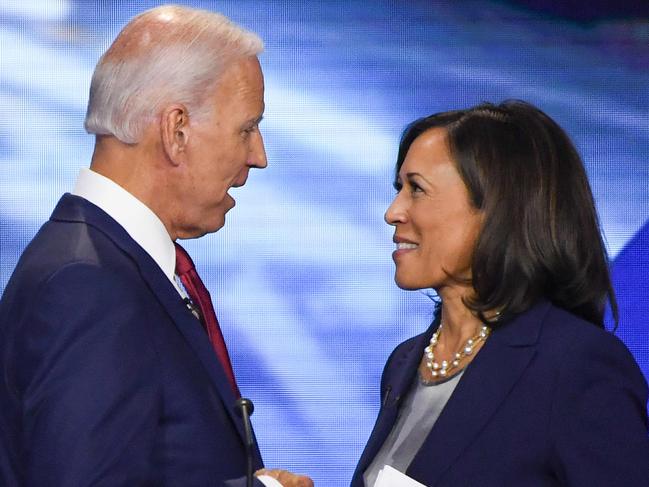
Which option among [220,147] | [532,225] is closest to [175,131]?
[220,147]

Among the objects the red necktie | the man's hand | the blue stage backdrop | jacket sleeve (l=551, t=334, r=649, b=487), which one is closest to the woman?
jacket sleeve (l=551, t=334, r=649, b=487)

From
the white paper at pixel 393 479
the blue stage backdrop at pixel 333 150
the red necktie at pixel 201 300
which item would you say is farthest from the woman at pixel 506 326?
the blue stage backdrop at pixel 333 150

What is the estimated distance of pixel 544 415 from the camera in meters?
2.22

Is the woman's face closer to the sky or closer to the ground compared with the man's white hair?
closer to the ground

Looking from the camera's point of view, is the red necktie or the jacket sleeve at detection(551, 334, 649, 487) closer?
the jacket sleeve at detection(551, 334, 649, 487)

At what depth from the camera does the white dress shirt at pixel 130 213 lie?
6.92 ft

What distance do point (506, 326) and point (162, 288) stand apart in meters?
0.74

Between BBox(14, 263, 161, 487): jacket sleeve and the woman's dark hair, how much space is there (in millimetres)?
803

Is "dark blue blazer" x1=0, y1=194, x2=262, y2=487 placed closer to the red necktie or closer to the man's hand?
the man's hand

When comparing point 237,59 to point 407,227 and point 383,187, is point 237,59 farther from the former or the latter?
point 383,187

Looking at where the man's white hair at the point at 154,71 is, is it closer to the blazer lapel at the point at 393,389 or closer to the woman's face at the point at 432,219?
the woman's face at the point at 432,219

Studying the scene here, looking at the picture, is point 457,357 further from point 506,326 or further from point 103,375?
point 103,375

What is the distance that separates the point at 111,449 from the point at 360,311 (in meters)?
2.28

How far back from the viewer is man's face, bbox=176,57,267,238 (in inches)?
86.6
